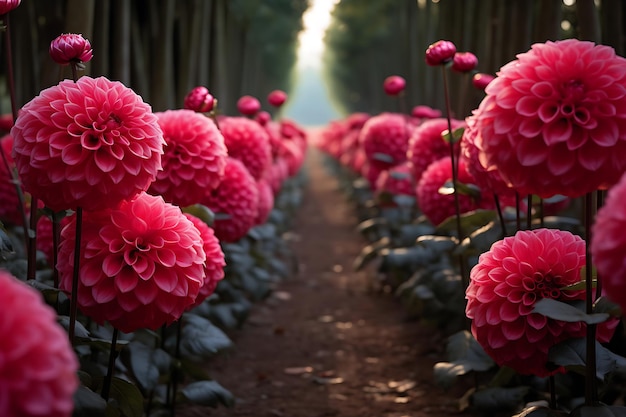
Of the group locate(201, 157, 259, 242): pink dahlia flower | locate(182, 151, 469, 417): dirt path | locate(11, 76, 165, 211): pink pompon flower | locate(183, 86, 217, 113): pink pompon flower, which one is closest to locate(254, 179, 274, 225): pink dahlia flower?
Result: locate(182, 151, 469, 417): dirt path

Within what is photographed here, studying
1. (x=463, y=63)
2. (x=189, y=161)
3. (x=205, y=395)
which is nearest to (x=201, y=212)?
(x=189, y=161)

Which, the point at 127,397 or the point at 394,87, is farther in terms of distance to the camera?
the point at 394,87

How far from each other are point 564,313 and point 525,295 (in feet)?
0.69

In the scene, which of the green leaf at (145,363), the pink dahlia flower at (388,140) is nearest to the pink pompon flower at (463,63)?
the green leaf at (145,363)

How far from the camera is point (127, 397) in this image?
6.97ft

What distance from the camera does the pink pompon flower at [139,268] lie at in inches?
71.3

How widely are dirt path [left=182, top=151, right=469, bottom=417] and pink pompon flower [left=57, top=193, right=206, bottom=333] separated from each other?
1.65 metres

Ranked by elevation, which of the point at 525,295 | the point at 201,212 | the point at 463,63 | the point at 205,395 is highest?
the point at 463,63

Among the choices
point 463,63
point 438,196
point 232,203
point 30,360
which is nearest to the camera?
point 30,360

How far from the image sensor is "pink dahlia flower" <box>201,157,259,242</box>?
3277 mm

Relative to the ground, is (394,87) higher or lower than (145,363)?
higher

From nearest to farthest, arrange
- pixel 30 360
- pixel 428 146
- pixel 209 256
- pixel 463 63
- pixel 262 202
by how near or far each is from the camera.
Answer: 1. pixel 30 360
2. pixel 209 256
3. pixel 463 63
4. pixel 428 146
5. pixel 262 202

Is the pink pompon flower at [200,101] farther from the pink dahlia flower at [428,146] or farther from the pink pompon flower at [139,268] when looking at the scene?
the pink dahlia flower at [428,146]

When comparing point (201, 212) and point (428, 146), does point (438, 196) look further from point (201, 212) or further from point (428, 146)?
point (201, 212)
